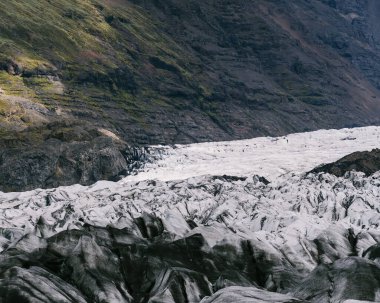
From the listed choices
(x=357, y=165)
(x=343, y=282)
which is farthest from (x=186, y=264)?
(x=357, y=165)

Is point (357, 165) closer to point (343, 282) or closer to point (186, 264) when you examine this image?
point (186, 264)

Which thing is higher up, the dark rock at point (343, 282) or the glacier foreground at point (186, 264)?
the dark rock at point (343, 282)

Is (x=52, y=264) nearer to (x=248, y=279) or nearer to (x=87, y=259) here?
(x=87, y=259)

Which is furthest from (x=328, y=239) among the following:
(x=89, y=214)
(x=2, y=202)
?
(x=2, y=202)

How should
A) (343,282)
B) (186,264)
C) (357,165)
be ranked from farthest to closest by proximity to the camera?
(357,165) → (186,264) → (343,282)

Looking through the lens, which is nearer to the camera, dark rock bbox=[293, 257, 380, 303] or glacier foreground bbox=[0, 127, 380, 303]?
dark rock bbox=[293, 257, 380, 303]

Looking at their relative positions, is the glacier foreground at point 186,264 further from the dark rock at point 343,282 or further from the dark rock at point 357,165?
the dark rock at point 357,165

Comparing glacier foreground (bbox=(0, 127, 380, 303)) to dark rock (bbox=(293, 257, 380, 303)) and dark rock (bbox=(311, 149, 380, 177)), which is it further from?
dark rock (bbox=(311, 149, 380, 177))

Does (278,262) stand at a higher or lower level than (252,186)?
higher

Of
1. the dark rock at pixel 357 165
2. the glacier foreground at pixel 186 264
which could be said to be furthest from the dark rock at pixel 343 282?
the dark rock at pixel 357 165

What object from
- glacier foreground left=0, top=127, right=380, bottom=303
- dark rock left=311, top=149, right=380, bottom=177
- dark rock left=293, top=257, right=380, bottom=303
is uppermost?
dark rock left=293, top=257, right=380, bottom=303

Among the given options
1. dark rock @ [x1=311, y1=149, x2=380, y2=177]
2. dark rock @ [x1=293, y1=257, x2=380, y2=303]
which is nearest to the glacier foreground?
dark rock @ [x1=293, y1=257, x2=380, y2=303]
